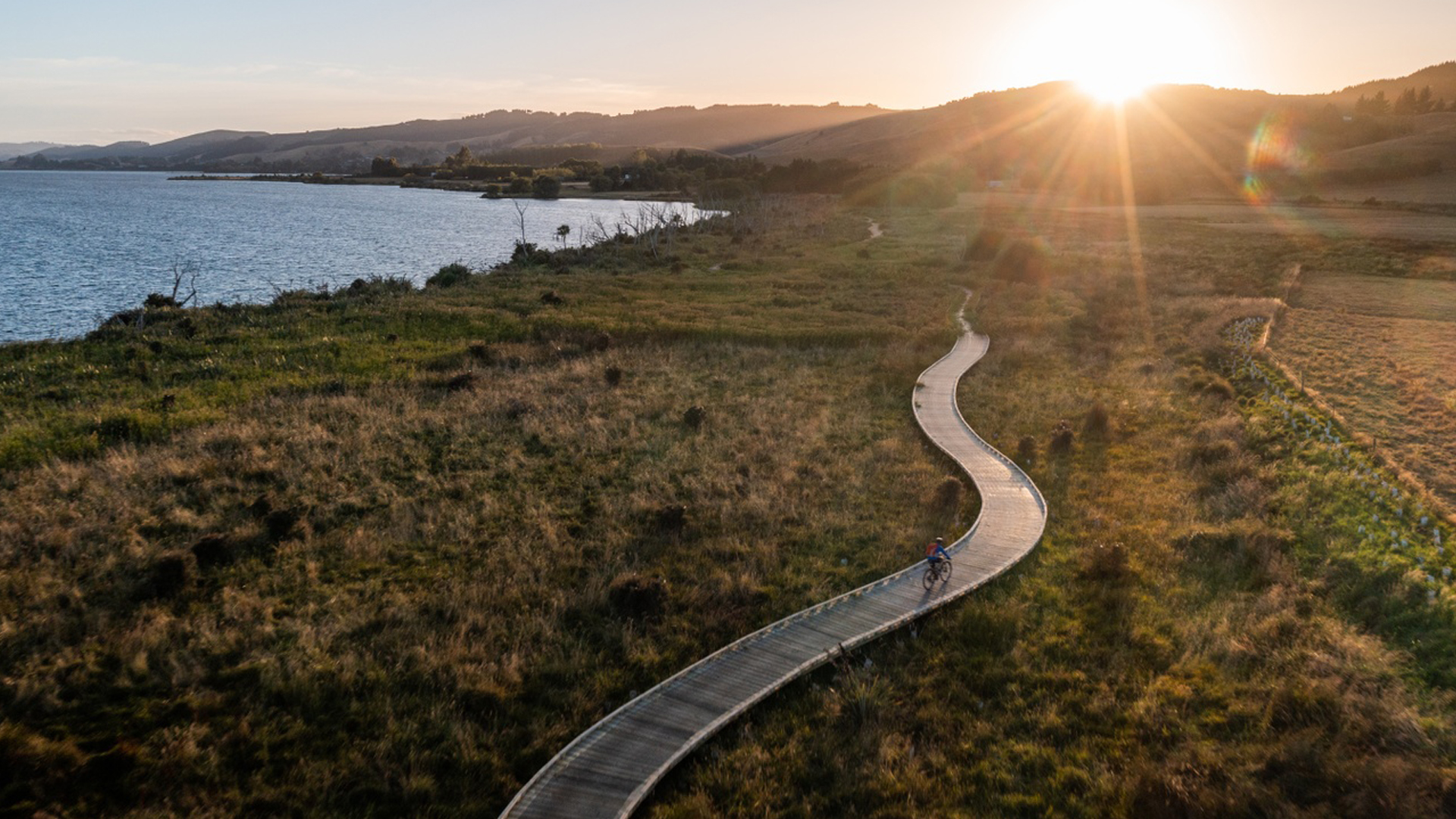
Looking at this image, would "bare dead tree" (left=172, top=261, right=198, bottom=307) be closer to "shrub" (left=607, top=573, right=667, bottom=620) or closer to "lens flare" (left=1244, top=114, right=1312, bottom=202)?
"shrub" (left=607, top=573, right=667, bottom=620)

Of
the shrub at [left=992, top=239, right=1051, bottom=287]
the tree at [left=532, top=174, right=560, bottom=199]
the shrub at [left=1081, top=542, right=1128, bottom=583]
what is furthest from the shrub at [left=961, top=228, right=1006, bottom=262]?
the tree at [left=532, top=174, right=560, bottom=199]

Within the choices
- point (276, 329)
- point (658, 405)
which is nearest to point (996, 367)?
point (658, 405)

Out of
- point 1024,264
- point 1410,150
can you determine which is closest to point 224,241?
point 1024,264

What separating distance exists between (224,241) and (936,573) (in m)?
97.3

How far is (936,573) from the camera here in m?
16.3

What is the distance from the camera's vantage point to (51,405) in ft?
88.7

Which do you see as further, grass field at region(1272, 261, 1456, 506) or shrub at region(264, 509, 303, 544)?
grass field at region(1272, 261, 1456, 506)

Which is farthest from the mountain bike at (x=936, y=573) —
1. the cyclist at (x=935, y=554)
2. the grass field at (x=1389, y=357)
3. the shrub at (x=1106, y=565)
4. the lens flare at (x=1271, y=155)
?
the lens flare at (x=1271, y=155)

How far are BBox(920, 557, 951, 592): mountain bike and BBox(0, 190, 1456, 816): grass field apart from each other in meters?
0.84

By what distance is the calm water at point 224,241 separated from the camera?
55.4m

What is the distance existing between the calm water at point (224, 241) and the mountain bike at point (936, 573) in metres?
48.4

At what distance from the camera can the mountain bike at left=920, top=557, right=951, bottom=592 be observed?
1625 cm

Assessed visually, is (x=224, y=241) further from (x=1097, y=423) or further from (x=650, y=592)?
(x=1097, y=423)

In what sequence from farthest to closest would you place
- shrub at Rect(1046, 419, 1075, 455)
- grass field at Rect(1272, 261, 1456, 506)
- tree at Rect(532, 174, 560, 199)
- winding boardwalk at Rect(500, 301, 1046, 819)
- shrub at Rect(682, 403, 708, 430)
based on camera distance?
tree at Rect(532, 174, 560, 199) → shrub at Rect(682, 403, 708, 430) → shrub at Rect(1046, 419, 1075, 455) → grass field at Rect(1272, 261, 1456, 506) → winding boardwalk at Rect(500, 301, 1046, 819)
